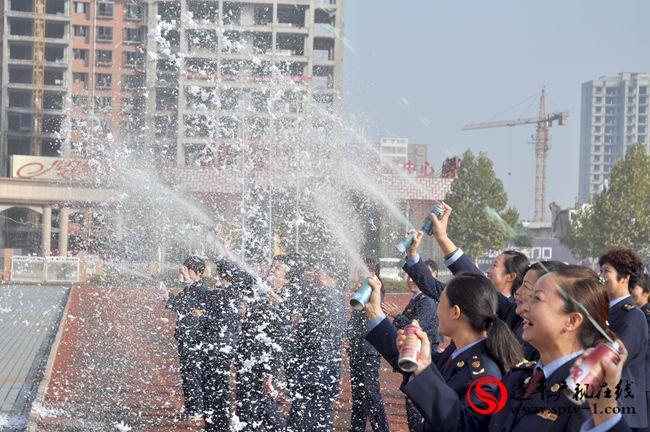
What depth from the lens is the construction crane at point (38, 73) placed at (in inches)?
2830

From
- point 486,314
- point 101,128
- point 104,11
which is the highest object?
point 104,11

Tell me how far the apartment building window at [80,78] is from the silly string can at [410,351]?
2933 inches

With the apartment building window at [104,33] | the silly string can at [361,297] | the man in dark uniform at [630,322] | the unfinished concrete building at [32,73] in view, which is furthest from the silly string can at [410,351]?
the apartment building window at [104,33]

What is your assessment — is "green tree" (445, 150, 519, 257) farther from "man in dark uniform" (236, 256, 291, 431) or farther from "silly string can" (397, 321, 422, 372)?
"silly string can" (397, 321, 422, 372)

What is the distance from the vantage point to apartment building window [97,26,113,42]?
7441cm

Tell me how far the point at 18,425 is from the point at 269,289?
276 cm

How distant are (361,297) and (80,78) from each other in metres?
74.9

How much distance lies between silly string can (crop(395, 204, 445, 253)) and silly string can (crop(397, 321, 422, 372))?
2.10 m

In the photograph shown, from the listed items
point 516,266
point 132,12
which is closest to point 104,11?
point 132,12

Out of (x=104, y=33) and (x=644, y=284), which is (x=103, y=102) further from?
(x=644, y=284)

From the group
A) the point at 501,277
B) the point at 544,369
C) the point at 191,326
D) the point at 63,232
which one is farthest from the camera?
the point at 63,232

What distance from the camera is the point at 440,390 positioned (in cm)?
309

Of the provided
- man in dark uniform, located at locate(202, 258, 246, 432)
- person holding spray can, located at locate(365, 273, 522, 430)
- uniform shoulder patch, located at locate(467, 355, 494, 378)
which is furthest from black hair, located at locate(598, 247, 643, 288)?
man in dark uniform, located at locate(202, 258, 246, 432)

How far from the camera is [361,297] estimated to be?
10.7 ft
